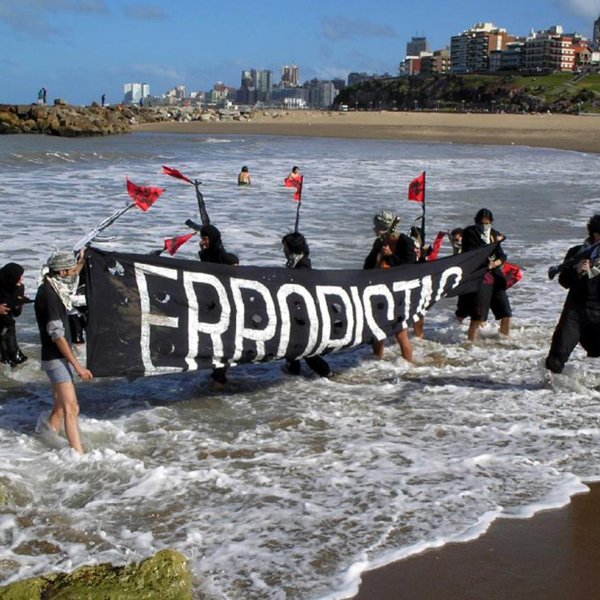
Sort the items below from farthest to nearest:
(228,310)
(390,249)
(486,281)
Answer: (486,281) < (390,249) < (228,310)

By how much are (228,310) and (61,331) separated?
158 cm

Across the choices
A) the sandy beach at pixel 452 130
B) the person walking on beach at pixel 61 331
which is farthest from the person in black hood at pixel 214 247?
the sandy beach at pixel 452 130

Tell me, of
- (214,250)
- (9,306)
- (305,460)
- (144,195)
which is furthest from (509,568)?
(9,306)

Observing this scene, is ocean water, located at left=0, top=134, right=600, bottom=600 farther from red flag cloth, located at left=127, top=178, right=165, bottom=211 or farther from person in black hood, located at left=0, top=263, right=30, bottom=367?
red flag cloth, located at left=127, top=178, right=165, bottom=211

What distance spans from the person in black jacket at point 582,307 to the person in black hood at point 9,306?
5.32 m

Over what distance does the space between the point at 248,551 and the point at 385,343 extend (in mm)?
5269

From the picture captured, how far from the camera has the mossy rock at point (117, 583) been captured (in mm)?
4223

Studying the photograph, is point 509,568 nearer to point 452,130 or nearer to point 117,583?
point 117,583

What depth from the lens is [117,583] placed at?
4.35m

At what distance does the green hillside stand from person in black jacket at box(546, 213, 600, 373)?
122312 mm

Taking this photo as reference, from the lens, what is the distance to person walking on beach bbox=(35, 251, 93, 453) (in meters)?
6.46

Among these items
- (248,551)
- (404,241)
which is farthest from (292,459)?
(404,241)

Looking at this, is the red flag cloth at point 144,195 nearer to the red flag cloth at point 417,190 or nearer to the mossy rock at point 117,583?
the red flag cloth at point 417,190

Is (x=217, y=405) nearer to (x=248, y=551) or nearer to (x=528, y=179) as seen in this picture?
(x=248, y=551)
